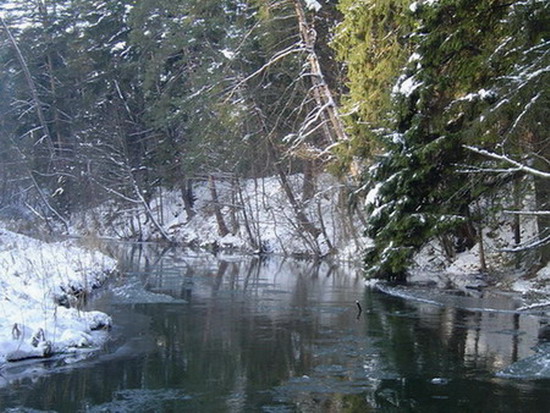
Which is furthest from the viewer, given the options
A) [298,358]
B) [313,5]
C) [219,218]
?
[219,218]

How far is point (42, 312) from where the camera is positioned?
10906 millimetres

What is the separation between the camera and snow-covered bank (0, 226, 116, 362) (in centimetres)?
969

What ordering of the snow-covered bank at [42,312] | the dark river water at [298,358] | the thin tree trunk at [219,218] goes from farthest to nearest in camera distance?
the thin tree trunk at [219,218] → the snow-covered bank at [42,312] → the dark river water at [298,358]

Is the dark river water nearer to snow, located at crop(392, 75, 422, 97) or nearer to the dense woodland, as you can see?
the dense woodland

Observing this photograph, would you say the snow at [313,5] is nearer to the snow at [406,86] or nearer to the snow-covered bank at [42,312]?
the snow at [406,86]

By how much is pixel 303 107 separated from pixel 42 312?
2148cm

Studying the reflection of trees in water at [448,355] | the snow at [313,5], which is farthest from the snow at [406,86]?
the snow at [313,5]

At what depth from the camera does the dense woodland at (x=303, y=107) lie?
1513cm

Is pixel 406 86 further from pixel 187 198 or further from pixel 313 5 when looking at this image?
pixel 187 198

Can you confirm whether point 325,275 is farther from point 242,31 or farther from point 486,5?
point 242,31

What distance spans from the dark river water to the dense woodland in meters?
1.93

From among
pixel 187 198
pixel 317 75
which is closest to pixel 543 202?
pixel 317 75

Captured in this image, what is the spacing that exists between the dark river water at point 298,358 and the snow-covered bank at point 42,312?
1.17ft

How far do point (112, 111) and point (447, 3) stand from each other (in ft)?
108
